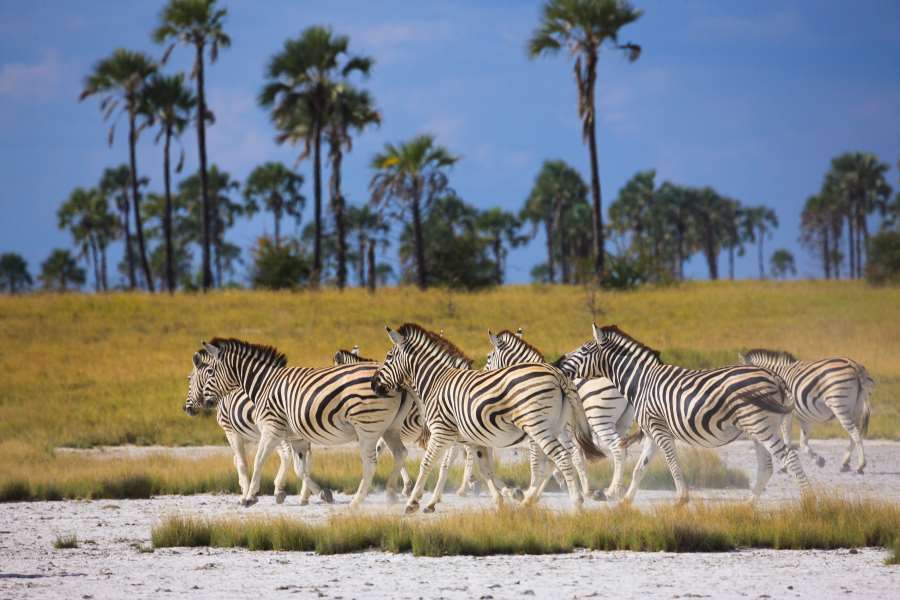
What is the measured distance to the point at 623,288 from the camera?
48625 millimetres

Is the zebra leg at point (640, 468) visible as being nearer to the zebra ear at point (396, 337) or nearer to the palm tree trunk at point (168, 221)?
the zebra ear at point (396, 337)

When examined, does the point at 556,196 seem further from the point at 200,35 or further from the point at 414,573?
the point at 414,573

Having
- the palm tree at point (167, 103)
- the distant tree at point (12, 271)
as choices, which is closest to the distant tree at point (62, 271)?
the distant tree at point (12, 271)

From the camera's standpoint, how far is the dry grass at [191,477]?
53.7ft

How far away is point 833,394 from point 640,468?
508cm

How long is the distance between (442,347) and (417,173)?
3838cm

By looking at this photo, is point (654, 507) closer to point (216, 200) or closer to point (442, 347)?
point (442, 347)

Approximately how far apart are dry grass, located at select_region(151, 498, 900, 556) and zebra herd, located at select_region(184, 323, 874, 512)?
866 mm

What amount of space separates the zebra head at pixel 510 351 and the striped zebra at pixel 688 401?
0.49 m

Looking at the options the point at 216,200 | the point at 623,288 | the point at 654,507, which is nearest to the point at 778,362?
Result: the point at 654,507

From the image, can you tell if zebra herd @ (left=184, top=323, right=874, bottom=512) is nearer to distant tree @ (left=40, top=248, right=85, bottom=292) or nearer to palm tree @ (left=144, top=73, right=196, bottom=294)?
palm tree @ (left=144, top=73, right=196, bottom=294)

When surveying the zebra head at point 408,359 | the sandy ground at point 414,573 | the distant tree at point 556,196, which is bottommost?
the sandy ground at point 414,573

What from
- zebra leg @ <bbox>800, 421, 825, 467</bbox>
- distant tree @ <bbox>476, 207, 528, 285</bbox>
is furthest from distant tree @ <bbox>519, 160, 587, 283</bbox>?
zebra leg @ <bbox>800, 421, 825, 467</bbox>

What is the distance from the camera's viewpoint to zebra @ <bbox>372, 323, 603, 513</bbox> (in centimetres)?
1195
